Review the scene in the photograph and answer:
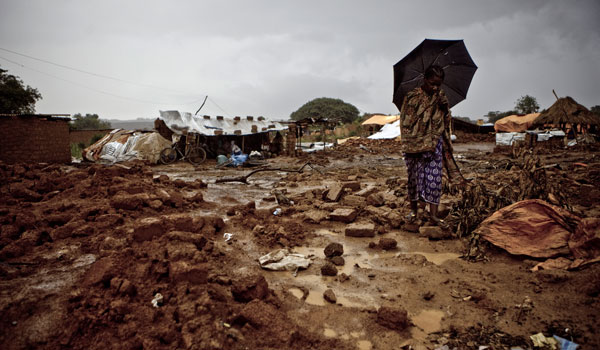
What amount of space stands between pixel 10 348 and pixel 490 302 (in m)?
3.02

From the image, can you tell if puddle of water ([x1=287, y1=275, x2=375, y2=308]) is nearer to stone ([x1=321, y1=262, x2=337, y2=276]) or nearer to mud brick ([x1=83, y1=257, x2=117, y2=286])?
stone ([x1=321, y1=262, x2=337, y2=276])

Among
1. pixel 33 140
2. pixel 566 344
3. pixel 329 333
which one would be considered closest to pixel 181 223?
pixel 329 333

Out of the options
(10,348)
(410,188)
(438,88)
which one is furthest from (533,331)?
(10,348)

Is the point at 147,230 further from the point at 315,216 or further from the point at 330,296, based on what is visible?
the point at 315,216

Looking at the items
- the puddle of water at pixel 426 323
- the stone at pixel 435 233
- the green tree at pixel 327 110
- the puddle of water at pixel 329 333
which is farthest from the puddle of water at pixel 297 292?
the green tree at pixel 327 110

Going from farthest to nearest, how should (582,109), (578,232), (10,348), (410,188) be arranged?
1. (582,109)
2. (410,188)
3. (578,232)
4. (10,348)

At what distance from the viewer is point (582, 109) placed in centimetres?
1927

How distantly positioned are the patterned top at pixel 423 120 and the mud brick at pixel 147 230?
295 centimetres

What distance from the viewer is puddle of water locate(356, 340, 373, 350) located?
1.94m

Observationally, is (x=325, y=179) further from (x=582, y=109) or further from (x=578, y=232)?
(x=582, y=109)

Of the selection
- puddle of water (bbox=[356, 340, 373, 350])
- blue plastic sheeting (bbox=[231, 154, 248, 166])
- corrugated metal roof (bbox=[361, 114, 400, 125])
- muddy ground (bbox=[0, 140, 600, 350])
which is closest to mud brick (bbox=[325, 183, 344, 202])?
muddy ground (bbox=[0, 140, 600, 350])

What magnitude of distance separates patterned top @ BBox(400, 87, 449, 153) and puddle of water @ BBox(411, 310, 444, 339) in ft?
7.02

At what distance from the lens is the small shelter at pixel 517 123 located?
24.5 m

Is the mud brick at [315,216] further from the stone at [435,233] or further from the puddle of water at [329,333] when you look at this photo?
the puddle of water at [329,333]
